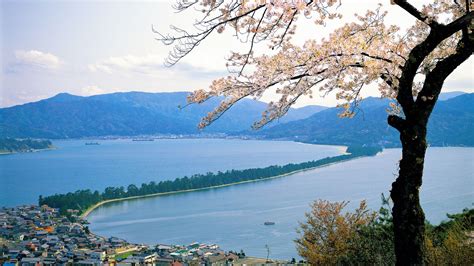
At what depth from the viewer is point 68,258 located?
557 inches

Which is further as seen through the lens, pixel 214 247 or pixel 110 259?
pixel 214 247

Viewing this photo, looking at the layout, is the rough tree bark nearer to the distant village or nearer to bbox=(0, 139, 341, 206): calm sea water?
the distant village

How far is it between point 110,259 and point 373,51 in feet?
40.7

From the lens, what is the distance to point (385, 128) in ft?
199

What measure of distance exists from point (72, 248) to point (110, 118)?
4082 inches

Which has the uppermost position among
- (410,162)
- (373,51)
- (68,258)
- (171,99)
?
(171,99)

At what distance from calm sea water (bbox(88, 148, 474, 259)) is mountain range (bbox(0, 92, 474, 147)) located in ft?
86.1

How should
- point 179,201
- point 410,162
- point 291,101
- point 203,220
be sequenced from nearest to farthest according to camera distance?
1. point 410,162
2. point 291,101
3. point 203,220
4. point 179,201

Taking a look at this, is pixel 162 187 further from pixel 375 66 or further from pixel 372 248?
pixel 375 66

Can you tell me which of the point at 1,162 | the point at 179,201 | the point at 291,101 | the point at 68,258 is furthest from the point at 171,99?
the point at 291,101

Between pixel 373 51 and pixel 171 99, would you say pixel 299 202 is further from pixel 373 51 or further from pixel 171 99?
pixel 171 99

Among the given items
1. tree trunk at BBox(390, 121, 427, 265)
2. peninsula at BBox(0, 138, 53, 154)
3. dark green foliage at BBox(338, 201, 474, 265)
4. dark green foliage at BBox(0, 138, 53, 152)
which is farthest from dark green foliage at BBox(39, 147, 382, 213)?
dark green foliage at BBox(0, 138, 53, 152)

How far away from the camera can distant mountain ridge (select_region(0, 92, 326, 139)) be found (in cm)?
10475

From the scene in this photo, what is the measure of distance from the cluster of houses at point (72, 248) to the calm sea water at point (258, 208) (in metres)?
1.26
